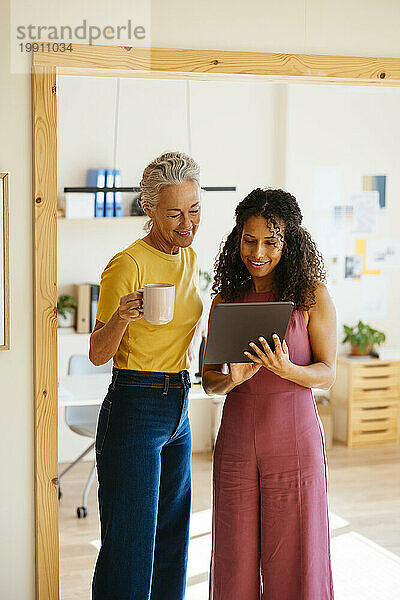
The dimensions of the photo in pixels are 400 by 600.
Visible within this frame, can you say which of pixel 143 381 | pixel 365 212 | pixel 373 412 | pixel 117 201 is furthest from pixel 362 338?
pixel 143 381

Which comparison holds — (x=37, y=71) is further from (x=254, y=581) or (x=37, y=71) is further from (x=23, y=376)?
(x=254, y=581)

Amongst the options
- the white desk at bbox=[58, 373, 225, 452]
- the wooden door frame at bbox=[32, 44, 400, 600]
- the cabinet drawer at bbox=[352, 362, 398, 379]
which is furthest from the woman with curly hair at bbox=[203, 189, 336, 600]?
the cabinet drawer at bbox=[352, 362, 398, 379]

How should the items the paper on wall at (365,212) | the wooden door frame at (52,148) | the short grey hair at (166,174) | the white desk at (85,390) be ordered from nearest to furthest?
the short grey hair at (166,174) < the wooden door frame at (52,148) < the white desk at (85,390) < the paper on wall at (365,212)

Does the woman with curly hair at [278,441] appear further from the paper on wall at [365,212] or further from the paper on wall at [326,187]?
the paper on wall at [365,212]

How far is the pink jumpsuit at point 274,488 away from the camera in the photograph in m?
2.28

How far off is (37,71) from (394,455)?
12.6ft

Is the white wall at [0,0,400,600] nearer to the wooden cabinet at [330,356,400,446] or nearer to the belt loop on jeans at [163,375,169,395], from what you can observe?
the belt loop on jeans at [163,375,169,395]

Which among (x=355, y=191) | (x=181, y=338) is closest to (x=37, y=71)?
(x=181, y=338)

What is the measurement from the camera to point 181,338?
236 centimetres

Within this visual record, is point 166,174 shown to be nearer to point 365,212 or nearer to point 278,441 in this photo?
point 278,441

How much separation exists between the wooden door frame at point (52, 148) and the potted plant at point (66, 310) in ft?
7.72

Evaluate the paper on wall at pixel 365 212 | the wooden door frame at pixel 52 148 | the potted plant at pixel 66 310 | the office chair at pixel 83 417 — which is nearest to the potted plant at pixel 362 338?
the paper on wall at pixel 365 212

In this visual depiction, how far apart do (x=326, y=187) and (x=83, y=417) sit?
2472mm

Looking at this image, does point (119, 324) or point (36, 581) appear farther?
point (36, 581)
